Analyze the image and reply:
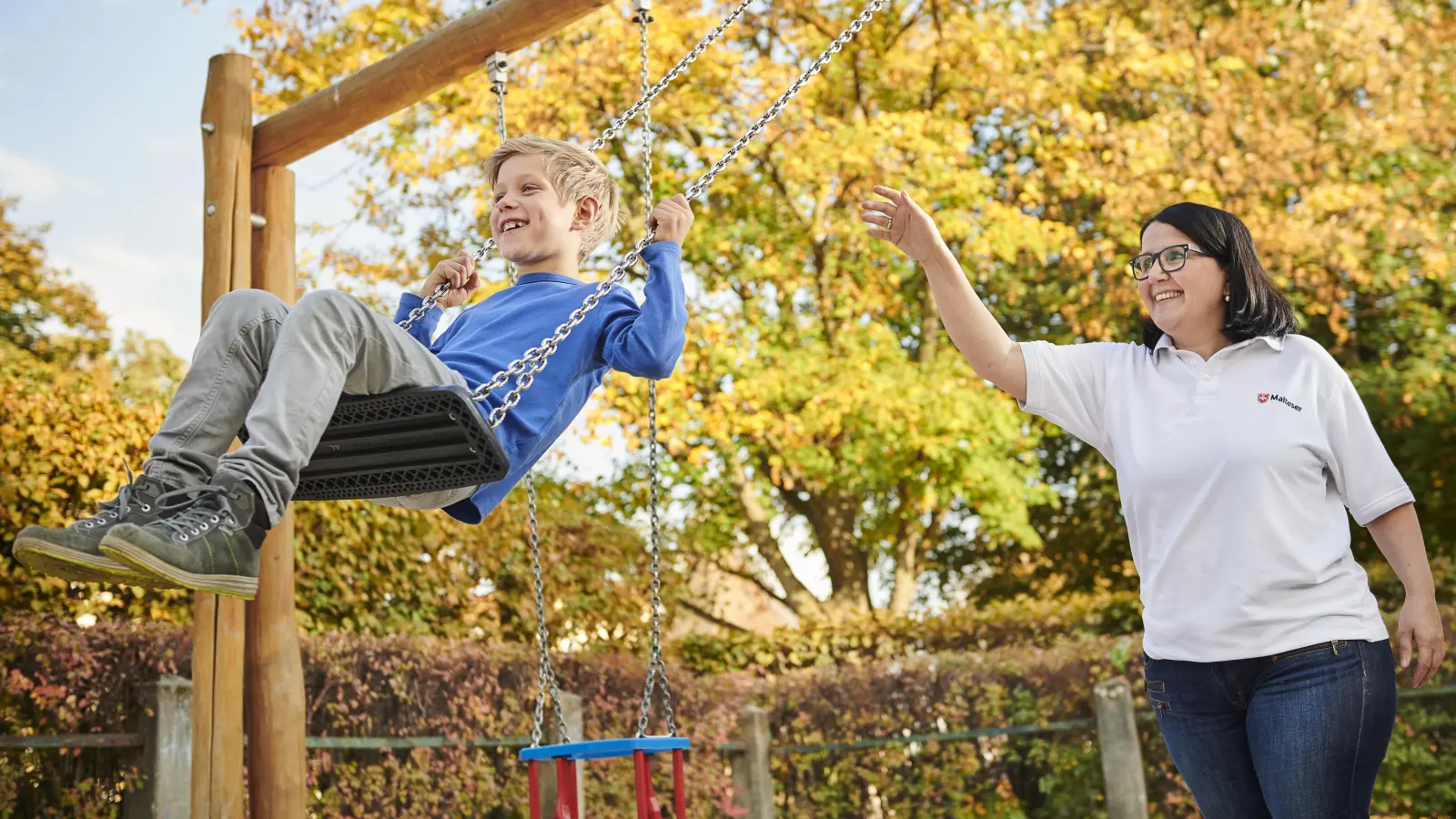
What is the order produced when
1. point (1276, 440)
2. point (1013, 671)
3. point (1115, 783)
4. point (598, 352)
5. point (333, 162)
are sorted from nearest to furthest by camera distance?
point (1276, 440) < point (598, 352) < point (1115, 783) < point (1013, 671) < point (333, 162)

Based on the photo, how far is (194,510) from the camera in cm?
214

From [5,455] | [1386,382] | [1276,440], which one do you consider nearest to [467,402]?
[1276,440]

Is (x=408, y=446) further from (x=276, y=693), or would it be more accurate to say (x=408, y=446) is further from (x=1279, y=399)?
(x=276, y=693)

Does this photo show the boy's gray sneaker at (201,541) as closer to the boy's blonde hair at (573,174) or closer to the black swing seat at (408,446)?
the black swing seat at (408,446)

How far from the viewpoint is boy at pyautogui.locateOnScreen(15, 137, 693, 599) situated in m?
2.11

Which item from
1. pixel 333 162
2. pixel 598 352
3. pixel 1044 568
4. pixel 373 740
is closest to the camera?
pixel 598 352

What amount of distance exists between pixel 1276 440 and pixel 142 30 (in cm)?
1635

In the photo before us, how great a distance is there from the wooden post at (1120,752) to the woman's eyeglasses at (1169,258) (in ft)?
12.1

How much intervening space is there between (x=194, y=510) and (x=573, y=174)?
1321 mm

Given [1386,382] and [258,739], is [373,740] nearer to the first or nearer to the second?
[258,739]

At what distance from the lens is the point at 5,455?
5.01 meters

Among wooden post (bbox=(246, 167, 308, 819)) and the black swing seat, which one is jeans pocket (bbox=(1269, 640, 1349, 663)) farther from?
wooden post (bbox=(246, 167, 308, 819))

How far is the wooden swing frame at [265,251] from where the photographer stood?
382cm

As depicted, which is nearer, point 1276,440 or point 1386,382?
point 1276,440
